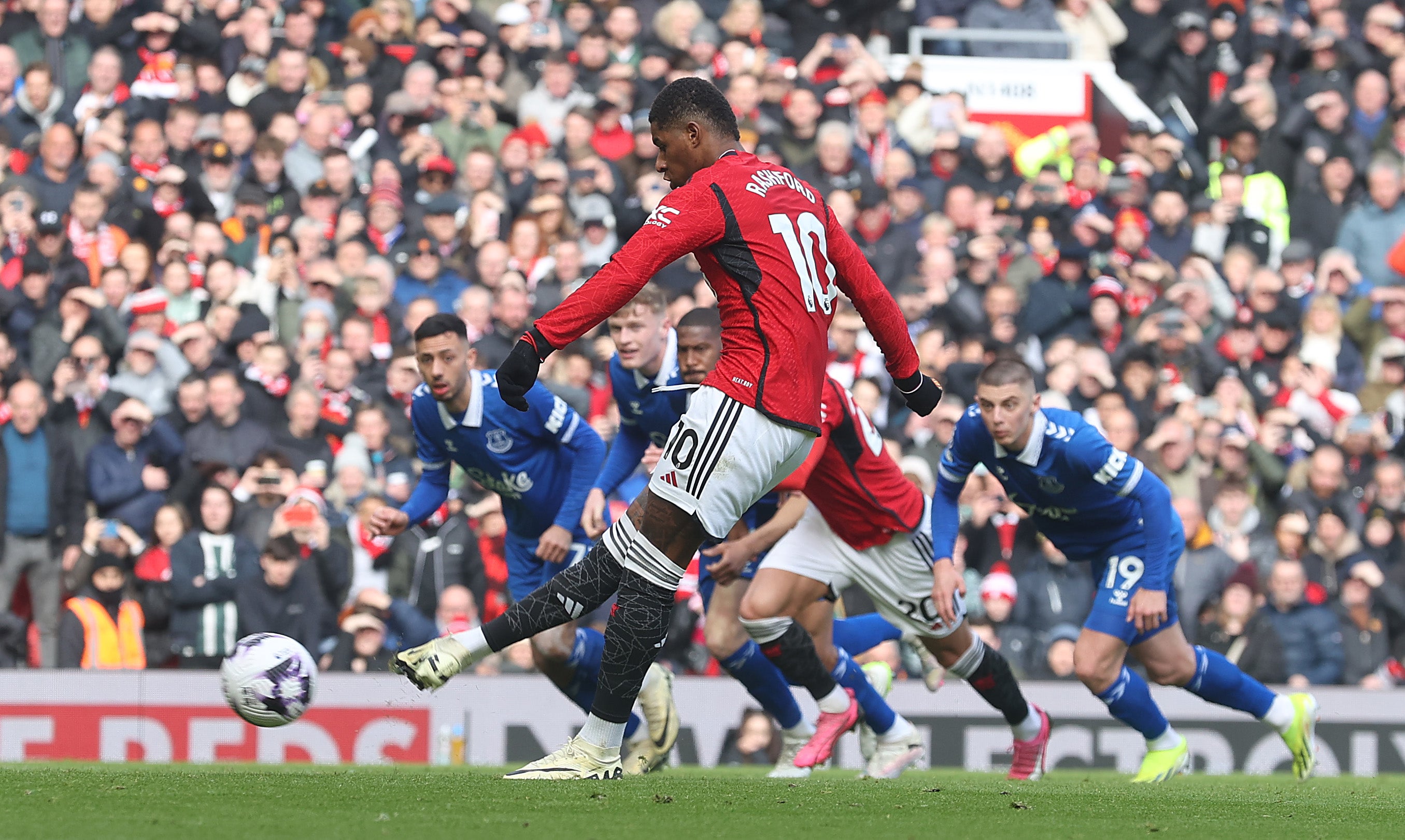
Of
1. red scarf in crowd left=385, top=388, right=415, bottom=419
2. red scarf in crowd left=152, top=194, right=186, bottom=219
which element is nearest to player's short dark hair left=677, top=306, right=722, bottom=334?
red scarf in crowd left=385, top=388, right=415, bottom=419

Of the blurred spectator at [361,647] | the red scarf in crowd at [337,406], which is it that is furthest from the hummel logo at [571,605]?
the red scarf in crowd at [337,406]

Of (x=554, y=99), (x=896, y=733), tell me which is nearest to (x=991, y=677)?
(x=896, y=733)

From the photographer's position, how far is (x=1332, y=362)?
15180 millimetres

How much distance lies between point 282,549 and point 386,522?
412 cm

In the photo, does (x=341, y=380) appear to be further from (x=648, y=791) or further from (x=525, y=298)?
(x=648, y=791)

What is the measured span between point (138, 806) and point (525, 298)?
8495 mm

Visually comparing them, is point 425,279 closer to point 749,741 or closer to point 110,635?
point 110,635

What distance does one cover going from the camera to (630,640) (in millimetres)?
6383

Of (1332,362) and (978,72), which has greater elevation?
(978,72)

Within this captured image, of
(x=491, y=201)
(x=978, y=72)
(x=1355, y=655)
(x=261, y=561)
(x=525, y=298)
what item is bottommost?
(x=1355, y=655)

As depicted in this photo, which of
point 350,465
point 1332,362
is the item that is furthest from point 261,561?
point 1332,362

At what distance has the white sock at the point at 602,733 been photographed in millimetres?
6504

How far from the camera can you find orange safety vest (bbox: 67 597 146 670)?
39.4 feet

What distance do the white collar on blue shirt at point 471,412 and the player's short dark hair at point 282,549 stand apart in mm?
3598
